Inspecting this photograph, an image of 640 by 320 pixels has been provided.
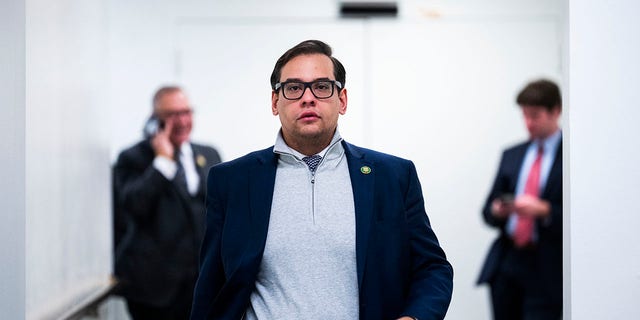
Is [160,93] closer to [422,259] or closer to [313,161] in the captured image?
[313,161]

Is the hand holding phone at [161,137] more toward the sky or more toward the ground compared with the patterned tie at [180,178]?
more toward the sky

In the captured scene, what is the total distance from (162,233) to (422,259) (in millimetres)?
2353

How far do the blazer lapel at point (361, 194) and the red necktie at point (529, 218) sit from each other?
1.89 meters

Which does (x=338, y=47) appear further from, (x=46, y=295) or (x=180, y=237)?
(x=46, y=295)

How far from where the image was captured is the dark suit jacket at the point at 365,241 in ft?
6.59

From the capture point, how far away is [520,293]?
3.84 meters

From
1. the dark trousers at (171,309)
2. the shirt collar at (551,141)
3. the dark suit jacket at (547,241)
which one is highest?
the shirt collar at (551,141)

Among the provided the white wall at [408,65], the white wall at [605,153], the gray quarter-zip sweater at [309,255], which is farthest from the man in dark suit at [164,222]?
the white wall at [605,153]

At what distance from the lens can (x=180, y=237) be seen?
4.18 m

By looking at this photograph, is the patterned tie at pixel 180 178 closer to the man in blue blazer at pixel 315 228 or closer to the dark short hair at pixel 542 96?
the dark short hair at pixel 542 96

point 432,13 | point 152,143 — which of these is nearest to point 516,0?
point 432,13

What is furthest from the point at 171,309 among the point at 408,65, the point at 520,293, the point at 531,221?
the point at 408,65

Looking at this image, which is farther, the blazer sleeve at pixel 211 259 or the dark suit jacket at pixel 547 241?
the dark suit jacket at pixel 547 241

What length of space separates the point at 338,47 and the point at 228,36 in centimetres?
63
